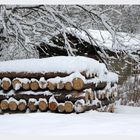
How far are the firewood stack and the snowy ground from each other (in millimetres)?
983

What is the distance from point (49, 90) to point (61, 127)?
1.85 metres

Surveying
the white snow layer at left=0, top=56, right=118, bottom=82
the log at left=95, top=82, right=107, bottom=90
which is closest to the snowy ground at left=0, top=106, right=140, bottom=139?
the white snow layer at left=0, top=56, right=118, bottom=82

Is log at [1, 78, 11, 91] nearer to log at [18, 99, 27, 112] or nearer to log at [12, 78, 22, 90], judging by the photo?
log at [12, 78, 22, 90]

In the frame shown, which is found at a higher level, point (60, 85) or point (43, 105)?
point (60, 85)

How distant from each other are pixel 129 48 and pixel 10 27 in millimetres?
2171

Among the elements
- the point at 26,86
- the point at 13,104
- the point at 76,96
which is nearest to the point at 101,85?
the point at 76,96

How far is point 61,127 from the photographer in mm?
3658

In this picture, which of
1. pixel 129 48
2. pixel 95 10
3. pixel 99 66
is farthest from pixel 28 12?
pixel 99 66

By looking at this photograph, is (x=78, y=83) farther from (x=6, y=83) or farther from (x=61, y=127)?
(x=61, y=127)

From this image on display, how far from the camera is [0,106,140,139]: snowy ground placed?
3307 mm

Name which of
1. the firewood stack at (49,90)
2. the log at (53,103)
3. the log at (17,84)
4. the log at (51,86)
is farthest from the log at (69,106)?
the log at (17,84)

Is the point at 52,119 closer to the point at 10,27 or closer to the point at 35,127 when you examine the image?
the point at 35,127

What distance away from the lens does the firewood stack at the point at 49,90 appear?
531cm

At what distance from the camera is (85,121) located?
4027mm
